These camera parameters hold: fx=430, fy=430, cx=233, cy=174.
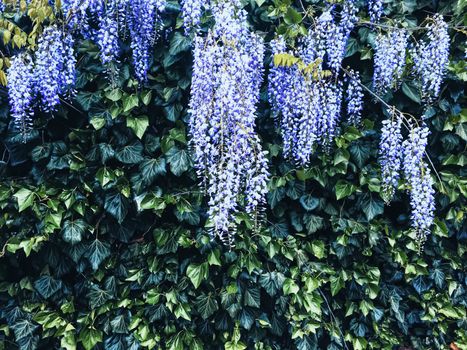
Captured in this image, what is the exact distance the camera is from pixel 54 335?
121 inches

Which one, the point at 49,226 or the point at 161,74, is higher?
the point at 161,74

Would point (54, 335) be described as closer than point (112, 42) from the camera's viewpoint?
No

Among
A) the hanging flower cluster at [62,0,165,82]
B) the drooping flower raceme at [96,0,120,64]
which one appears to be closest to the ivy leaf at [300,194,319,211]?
the hanging flower cluster at [62,0,165,82]

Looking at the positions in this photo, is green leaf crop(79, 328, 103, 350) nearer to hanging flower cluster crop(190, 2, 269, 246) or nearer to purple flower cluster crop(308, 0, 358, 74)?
hanging flower cluster crop(190, 2, 269, 246)

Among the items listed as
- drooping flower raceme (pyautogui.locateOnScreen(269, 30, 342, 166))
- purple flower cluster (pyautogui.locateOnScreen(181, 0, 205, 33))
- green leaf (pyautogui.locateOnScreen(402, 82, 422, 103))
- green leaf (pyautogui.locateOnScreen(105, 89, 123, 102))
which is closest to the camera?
purple flower cluster (pyautogui.locateOnScreen(181, 0, 205, 33))

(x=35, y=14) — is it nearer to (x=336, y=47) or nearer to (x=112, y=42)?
(x=112, y=42)

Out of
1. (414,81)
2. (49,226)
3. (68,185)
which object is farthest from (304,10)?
(49,226)

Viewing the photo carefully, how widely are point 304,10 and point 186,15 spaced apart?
89cm

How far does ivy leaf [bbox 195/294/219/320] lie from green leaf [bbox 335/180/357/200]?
1.20 meters

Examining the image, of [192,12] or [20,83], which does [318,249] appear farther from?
[20,83]

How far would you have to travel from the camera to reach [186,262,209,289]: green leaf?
2988mm

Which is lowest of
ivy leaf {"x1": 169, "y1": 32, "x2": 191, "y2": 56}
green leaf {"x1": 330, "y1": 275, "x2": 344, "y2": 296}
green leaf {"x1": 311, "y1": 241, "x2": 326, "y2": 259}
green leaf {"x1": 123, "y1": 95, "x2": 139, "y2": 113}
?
green leaf {"x1": 330, "y1": 275, "x2": 344, "y2": 296}

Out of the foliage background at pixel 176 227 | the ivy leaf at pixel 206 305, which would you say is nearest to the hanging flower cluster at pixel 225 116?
the foliage background at pixel 176 227

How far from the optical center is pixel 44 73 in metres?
2.75
